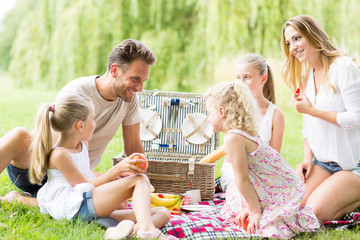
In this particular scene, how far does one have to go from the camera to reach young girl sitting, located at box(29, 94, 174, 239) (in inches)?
82.4

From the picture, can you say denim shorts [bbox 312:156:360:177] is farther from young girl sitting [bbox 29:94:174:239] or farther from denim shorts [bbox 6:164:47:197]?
denim shorts [bbox 6:164:47:197]

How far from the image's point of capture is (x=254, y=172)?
2.28 metres

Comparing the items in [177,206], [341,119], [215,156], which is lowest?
[177,206]

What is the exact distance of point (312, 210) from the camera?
2463mm

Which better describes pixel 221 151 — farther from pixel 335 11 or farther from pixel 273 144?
pixel 335 11

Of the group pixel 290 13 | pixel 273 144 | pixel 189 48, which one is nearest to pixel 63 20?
pixel 189 48

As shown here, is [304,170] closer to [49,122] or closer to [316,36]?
[316,36]

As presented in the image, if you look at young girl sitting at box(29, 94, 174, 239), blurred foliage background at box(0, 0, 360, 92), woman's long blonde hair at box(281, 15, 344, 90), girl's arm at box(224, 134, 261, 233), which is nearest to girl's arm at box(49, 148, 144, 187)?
young girl sitting at box(29, 94, 174, 239)

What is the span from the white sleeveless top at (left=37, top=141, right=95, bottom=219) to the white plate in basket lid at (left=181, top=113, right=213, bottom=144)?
1.22 meters

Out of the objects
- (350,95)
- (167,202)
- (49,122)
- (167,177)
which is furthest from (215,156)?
(49,122)

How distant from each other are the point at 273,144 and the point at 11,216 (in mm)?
1665

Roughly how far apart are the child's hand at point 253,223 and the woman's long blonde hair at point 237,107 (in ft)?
1.38

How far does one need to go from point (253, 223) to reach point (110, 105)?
1.14 metres

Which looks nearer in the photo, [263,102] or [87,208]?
[87,208]
